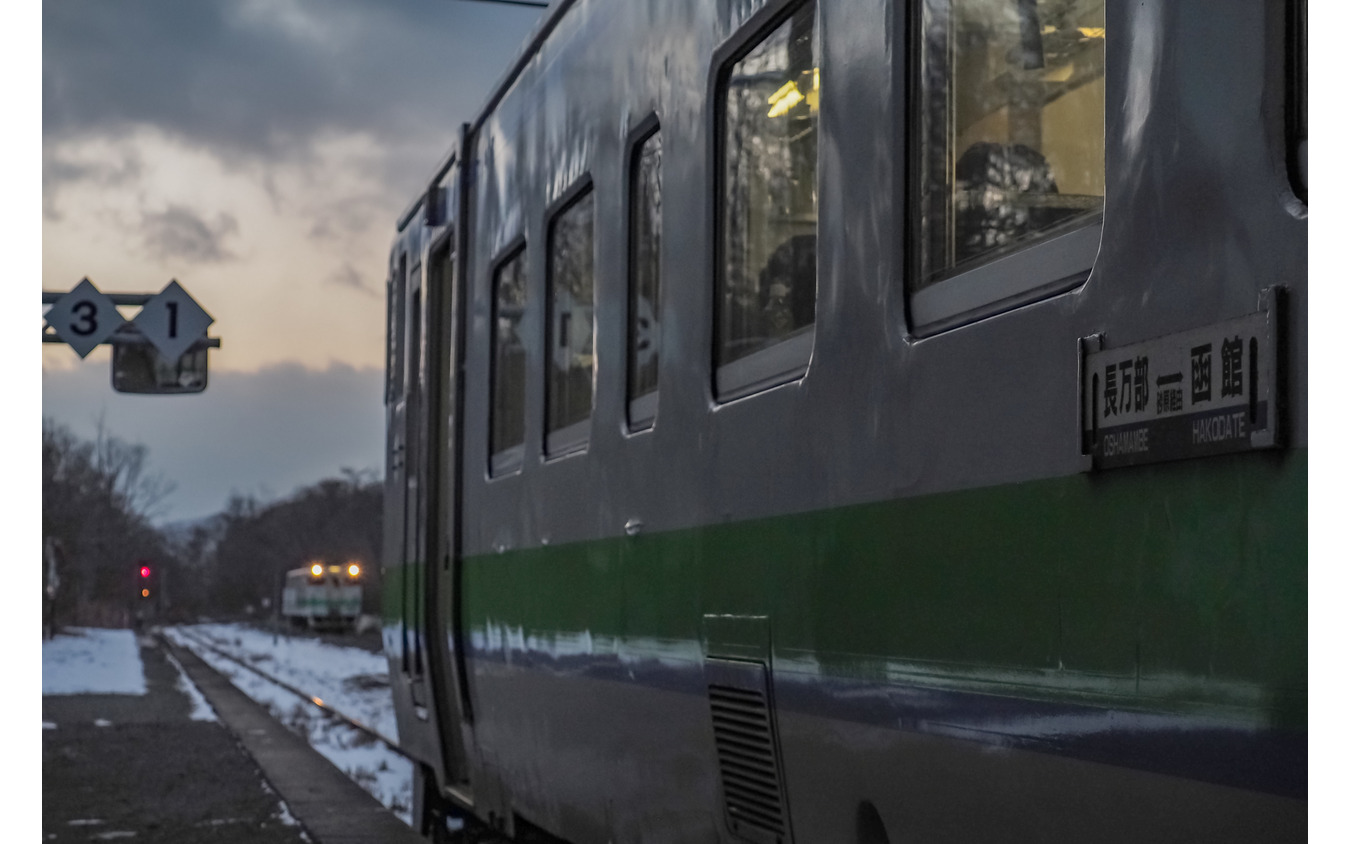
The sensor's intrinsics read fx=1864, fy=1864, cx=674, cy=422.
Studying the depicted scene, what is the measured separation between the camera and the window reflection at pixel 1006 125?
108 inches

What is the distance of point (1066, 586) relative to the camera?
258cm

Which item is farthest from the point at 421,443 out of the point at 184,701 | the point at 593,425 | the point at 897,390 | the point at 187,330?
the point at 184,701

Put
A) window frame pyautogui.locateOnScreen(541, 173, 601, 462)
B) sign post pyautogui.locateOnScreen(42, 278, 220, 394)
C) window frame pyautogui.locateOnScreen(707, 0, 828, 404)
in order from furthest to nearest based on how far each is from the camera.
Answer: sign post pyautogui.locateOnScreen(42, 278, 220, 394) < window frame pyautogui.locateOnScreen(541, 173, 601, 462) < window frame pyautogui.locateOnScreen(707, 0, 828, 404)

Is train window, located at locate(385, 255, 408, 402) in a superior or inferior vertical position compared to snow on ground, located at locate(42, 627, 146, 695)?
superior

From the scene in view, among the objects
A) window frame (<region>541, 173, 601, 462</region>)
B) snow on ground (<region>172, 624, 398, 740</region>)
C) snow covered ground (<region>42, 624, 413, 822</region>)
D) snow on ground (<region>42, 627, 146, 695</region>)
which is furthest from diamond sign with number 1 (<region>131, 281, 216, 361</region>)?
window frame (<region>541, 173, 601, 462</region>)

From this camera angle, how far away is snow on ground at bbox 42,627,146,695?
29.1m

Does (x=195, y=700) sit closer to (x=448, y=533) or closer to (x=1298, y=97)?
(x=448, y=533)

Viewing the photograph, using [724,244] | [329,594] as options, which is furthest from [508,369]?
[329,594]

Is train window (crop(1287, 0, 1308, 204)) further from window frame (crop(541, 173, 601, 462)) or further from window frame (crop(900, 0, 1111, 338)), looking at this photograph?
window frame (crop(541, 173, 601, 462))

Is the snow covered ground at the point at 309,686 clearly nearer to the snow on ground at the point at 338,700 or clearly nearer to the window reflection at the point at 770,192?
the snow on ground at the point at 338,700

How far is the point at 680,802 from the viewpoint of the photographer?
451 cm

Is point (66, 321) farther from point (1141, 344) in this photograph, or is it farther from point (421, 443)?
point (1141, 344)

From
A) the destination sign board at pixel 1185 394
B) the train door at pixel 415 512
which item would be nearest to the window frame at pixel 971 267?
the destination sign board at pixel 1185 394

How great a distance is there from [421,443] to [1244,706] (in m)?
6.44
